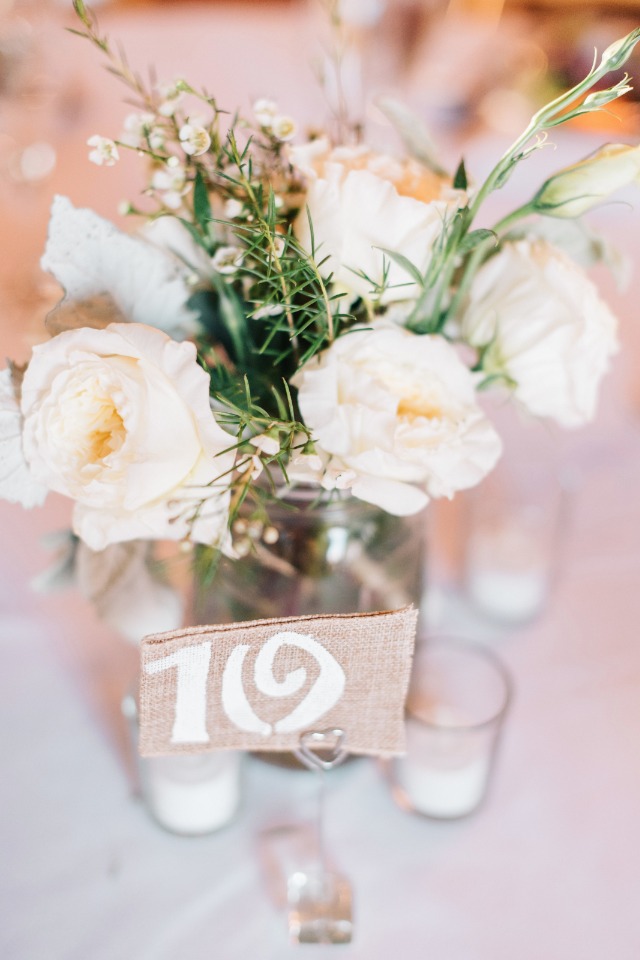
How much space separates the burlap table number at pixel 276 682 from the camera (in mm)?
458

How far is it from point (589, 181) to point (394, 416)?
169 mm

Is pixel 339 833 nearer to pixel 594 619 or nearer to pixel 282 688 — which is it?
pixel 282 688

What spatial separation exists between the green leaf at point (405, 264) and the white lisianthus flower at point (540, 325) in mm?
74

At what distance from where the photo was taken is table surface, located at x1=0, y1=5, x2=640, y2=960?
20.9 inches

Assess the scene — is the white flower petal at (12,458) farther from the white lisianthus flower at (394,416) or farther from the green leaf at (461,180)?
the green leaf at (461,180)

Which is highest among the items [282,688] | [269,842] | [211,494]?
[211,494]

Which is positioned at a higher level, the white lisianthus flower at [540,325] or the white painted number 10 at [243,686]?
the white lisianthus flower at [540,325]

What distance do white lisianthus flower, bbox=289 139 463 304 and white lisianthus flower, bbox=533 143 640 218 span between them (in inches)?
2.3

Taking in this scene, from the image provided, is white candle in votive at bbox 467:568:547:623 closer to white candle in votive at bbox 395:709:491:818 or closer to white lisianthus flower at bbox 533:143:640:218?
white candle in votive at bbox 395:709:491:818

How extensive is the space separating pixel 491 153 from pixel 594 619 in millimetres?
694

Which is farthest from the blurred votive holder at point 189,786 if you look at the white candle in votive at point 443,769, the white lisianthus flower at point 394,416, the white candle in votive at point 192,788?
the white lisianthus flower at point 394,416

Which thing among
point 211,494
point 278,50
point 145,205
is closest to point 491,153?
point 145,205

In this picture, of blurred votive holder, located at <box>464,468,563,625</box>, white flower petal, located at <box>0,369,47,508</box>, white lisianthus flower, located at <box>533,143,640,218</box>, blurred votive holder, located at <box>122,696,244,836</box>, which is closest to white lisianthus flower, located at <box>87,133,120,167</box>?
white flower petal, located at <box>0,369,47,508</box>

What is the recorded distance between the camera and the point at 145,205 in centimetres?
115
